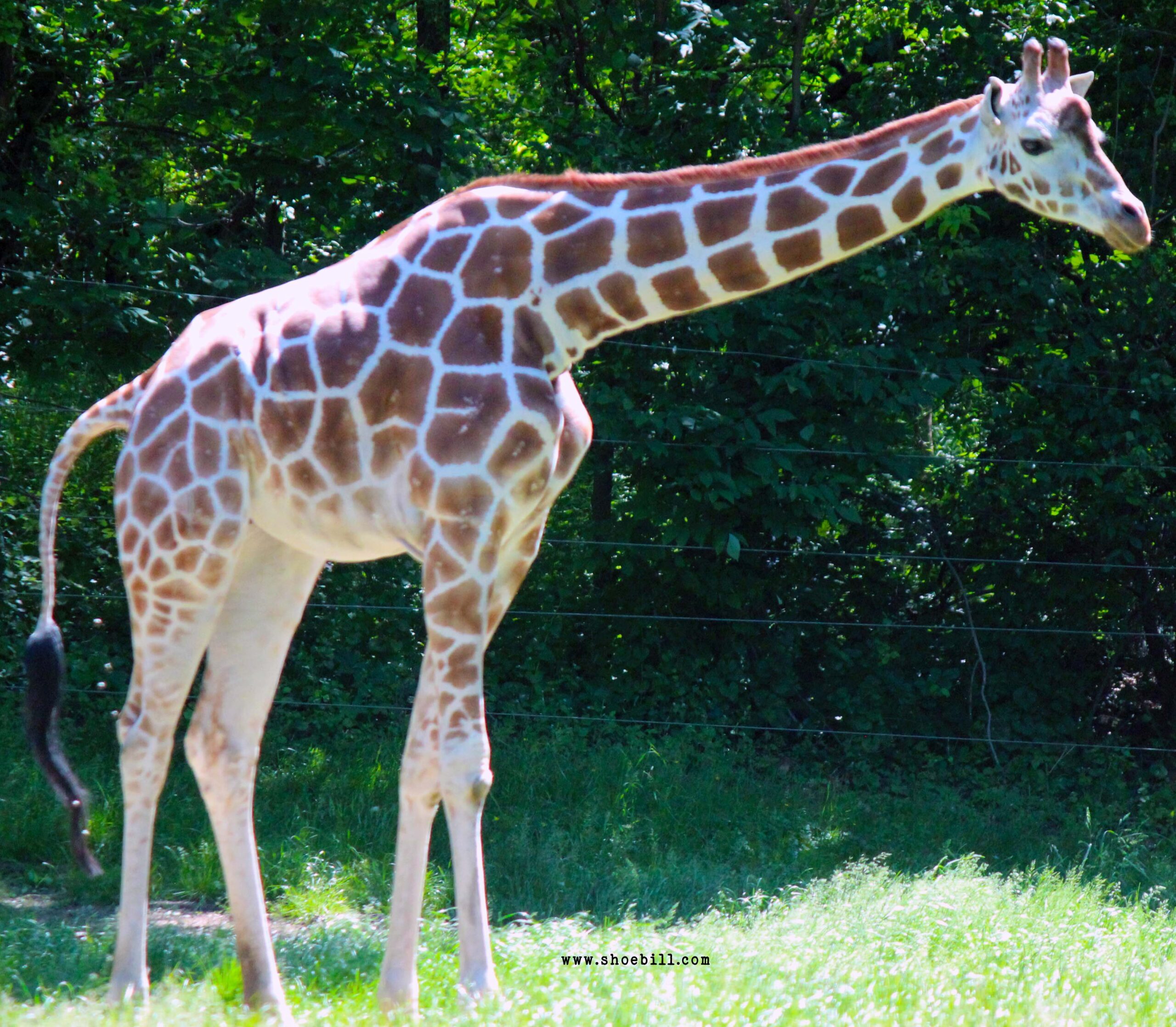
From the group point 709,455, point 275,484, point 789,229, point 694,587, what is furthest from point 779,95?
point 275,484

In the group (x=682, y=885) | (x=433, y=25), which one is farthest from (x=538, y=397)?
(x=433, y=25)

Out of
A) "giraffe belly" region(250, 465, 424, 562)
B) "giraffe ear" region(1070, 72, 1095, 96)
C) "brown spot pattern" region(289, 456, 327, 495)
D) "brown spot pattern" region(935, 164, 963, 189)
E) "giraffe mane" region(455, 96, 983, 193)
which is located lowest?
"giraffe belly" region(250, 465, 424, 562)

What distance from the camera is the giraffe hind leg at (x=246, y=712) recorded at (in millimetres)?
3820

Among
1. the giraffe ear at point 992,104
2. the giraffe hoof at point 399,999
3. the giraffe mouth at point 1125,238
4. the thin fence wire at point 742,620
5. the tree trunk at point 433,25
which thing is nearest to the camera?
the giraffe mouth at point 1125,238

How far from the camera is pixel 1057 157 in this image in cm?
348

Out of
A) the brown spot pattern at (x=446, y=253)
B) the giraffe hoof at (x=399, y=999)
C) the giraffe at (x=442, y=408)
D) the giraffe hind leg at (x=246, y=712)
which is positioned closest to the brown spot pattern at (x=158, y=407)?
the giraffe at (x=442, y=408)

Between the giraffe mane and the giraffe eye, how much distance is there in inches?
10.1

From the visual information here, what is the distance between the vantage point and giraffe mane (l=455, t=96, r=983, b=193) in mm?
3750

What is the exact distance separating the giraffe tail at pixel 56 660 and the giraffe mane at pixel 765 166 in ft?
4.80

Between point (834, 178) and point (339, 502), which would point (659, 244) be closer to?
point (834, 178)

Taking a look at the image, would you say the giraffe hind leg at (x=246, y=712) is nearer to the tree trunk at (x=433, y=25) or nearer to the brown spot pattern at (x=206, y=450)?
→ the brown spot pattern at (x=206, y=450)

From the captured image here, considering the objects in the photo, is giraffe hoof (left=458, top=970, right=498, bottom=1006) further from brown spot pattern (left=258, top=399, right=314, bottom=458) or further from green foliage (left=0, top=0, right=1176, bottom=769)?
green foliage (left=0, top=0, right=1176, bottom=769)

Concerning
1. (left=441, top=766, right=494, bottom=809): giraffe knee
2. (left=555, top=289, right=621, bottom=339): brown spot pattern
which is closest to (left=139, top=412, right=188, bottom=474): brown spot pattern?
(left=555, top=289, right=621, bottom=339): brown spot pattern

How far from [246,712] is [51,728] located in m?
0.69
